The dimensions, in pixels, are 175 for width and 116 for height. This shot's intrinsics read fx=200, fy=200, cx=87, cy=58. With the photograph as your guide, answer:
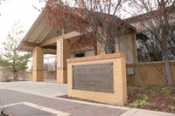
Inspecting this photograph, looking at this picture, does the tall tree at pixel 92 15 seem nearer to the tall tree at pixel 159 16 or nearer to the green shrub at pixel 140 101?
the tall tree at pixel 159 16

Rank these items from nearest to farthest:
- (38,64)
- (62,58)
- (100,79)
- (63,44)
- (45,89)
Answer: (100,79)
(45,89)
(62,58)
(63,44)
(38,64)

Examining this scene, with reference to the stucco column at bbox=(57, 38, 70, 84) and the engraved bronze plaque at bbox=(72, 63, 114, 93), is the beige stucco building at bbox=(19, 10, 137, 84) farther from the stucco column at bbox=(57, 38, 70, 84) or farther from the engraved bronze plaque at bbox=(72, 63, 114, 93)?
the engraved bronze plaque at bbox=(72, 63, 114, 93)

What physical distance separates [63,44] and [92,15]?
299 inches

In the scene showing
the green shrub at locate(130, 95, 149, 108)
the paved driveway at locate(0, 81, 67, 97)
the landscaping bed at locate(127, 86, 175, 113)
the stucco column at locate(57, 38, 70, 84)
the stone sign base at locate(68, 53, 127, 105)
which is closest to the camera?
the landscaping bed at locate(127, 86, 175, 113)

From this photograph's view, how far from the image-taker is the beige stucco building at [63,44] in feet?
41.1

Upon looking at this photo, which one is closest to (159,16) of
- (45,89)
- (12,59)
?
(45,89)

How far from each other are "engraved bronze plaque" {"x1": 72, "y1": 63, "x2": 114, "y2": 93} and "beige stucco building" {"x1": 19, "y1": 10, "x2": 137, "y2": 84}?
2.54 meters

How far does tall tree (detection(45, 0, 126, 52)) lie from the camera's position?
30.2 feet

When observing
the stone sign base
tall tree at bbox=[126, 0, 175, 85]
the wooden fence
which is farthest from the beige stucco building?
the stone sign base

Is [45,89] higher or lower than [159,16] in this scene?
lower

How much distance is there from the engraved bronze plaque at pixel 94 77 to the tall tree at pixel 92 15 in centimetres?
187

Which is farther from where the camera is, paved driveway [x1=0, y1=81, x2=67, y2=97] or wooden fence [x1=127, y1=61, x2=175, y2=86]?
paved driveway [x1=0, y1=81, x2=67, y2=97]

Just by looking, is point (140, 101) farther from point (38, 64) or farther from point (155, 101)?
point (38, 64)

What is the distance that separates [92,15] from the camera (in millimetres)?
9273
